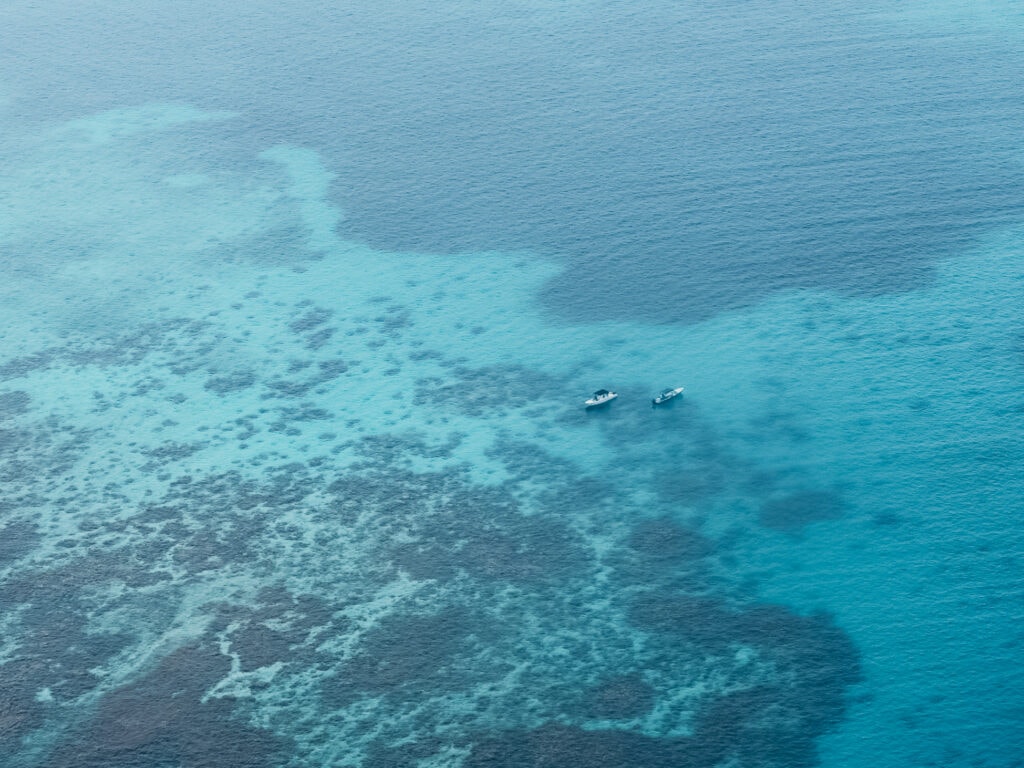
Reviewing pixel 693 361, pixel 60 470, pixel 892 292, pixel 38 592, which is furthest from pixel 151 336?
pixel 892 292

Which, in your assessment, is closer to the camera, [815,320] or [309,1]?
[815,320]

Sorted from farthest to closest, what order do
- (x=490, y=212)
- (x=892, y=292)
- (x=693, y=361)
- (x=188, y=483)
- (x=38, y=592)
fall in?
(x=490, y=212)
(x=892, y=292)
(x=693, y=361)
(x=188, y=483)
(x=38, y=592)

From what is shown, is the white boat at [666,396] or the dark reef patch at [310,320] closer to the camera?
the white boat at [666,396]

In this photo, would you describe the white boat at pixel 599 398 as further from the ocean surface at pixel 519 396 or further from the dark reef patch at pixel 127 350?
the dark reef patch at pixel 127 350

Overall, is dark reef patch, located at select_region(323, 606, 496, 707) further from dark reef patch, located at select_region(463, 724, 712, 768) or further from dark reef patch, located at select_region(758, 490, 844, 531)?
dark reef patch, located at select_region(758, 490, 844, 531)

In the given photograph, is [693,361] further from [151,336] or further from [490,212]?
[151,336]

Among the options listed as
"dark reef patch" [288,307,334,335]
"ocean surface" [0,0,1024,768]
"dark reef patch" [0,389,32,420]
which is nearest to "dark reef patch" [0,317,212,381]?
"ocean surface" [0,0,1024,768]

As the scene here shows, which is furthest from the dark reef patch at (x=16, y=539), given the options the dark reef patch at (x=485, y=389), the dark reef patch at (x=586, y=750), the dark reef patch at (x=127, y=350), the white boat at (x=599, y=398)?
the white boat at (x=599, y=398)

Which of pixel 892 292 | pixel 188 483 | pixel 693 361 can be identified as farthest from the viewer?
pixel 892 292
